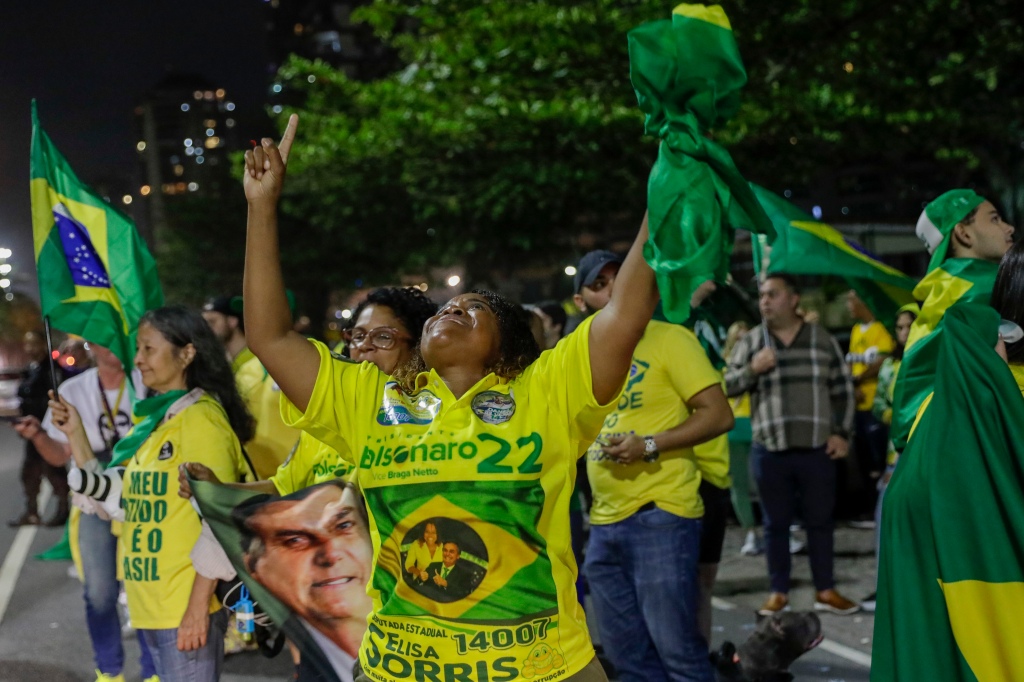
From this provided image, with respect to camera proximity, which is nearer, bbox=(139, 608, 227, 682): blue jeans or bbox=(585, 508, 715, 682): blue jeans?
bbox=(139, 608, 227, 682): blue jeans

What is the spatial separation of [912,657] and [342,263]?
116ft

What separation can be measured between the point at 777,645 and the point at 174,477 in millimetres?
2884

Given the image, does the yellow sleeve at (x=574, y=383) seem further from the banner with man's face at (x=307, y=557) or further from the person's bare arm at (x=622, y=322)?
the banner with man's face at (x=307, y=557)

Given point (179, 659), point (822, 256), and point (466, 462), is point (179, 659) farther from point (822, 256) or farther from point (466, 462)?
point (822, 256)

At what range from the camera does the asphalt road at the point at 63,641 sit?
19.1 ft

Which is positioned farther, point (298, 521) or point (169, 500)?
point (169, 500)

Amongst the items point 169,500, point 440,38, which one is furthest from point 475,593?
point 440,38

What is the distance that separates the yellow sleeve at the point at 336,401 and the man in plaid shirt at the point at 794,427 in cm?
444

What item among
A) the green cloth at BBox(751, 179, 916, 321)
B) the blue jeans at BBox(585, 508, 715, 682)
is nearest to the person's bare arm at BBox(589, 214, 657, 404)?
the blue jeans at BBox(585, 508, 715, 682)

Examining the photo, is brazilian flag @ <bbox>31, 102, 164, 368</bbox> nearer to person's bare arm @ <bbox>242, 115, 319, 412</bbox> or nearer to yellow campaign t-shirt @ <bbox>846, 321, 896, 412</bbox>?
person's bare arm @ <bbox>242, 115, 319, 412</bbox>

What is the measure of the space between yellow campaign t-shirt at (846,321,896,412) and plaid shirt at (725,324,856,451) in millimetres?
2320

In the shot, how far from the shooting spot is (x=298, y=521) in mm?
3689

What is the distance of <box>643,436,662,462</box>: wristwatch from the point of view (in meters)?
4.35

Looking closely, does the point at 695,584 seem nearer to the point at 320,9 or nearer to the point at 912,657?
the point at 912,657
